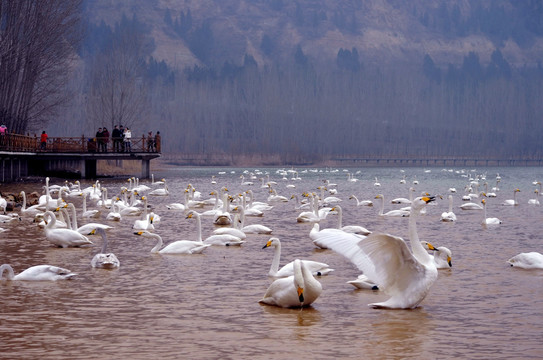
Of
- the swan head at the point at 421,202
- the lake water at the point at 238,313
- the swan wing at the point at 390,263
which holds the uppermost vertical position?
the swan head at the point at 421,202

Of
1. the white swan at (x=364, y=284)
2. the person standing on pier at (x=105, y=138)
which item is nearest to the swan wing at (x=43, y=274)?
the white swan at (x=364, y=284)

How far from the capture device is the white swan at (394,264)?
386 inches

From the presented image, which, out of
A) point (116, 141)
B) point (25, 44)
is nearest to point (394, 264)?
point (25, 44)

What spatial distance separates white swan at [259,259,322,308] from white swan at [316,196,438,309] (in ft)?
1.80

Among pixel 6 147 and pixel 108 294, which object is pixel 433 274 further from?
pixel 6 147

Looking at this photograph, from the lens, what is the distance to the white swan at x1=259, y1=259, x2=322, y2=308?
10.2 meters

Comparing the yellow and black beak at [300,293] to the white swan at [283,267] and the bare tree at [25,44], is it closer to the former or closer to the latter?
the white swan at [283,267]

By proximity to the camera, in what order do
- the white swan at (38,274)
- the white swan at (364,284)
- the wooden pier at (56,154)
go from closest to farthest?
the white swan at (364,284) → the white swan at (38,274) → the wooden pier at (56,154)

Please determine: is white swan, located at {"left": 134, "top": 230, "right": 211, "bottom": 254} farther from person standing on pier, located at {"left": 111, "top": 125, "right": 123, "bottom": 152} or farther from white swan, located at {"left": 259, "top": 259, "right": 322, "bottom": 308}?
person standing on pier, located at {"left": 111, "top": 125, "right": 123, "bottom": 152}

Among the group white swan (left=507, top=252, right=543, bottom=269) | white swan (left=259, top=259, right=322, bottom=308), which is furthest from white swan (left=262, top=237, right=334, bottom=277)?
white swan (left=507, top=252, right=543, bottom=269)

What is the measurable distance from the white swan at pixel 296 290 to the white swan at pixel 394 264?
1.80 feet

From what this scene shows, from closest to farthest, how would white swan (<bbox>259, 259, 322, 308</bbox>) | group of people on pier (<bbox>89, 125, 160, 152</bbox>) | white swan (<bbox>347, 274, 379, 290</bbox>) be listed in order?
white swan (<bbox>259, 259, 322, 308</bbox>) → white swan (<bbox>347, 274, 379, 290</bbox>) → group of people on pier (<bbox>89, 125, 160, 152</bbox>)

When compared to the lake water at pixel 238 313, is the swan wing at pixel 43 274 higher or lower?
higher

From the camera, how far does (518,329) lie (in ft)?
31.6
